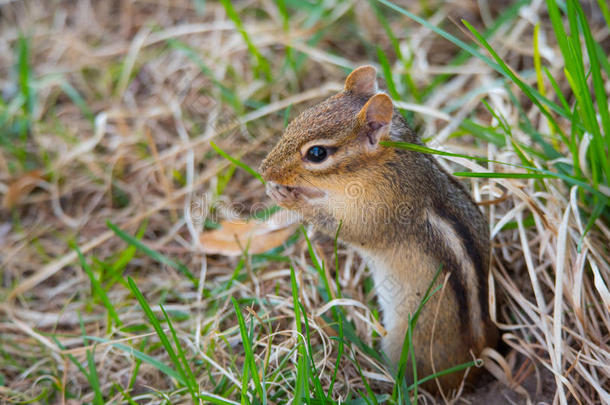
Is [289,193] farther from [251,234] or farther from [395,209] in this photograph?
[251,234]

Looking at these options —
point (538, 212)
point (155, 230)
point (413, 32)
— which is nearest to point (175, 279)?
point (155, 230)

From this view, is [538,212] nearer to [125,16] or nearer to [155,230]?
[155,230]

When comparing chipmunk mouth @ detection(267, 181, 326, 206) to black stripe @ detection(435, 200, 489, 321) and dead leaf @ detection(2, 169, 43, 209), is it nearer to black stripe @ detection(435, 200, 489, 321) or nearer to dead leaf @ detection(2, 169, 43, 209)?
black stripe @ detection(435, 200, 489, 321)

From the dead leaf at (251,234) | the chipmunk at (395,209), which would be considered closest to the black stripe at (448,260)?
the chipmunk at (395,209)

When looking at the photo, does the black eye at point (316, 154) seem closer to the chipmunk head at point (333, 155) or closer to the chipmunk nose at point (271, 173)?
the chipmunk head at point (333, 155)

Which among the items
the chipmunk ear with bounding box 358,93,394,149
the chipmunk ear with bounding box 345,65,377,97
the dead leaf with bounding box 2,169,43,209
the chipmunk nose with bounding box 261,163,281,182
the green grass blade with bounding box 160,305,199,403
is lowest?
the green grass blade with bounding box 160,305,199,403

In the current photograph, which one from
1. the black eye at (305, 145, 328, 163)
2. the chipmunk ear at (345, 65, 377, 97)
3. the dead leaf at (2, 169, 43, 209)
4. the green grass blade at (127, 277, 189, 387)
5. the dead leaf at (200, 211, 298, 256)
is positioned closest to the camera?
the green grass blade at (127, 277, 189, 387)

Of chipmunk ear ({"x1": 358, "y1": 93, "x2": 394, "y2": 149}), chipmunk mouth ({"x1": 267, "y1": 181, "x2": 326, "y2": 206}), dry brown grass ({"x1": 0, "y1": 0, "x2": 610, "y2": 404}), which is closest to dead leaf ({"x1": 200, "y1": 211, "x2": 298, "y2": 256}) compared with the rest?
dry brown grass ({"x1": 0, "y1": 0, "x2": 610, "y2": 404})
